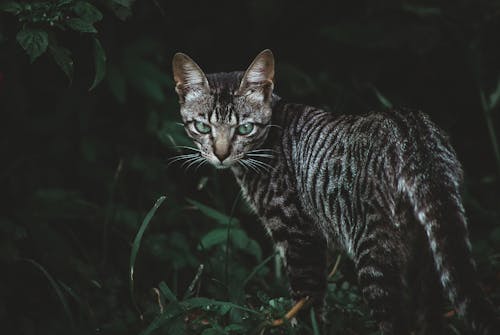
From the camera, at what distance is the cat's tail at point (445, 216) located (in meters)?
2.64

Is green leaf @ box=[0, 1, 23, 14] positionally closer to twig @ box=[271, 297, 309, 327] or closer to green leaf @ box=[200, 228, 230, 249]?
green leaf @ box=[200, 228, 230, 249]

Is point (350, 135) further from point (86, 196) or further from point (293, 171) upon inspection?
point (86, 196)

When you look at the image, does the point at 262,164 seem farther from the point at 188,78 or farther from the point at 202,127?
the point at 188,78

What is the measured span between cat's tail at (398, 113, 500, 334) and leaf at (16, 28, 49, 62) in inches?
65.2

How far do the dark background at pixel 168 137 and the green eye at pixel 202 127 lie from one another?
44cm

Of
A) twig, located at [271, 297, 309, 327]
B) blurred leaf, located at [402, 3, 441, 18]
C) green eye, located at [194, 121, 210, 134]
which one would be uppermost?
blurred leaf, located at [402, 3, 441, 18]

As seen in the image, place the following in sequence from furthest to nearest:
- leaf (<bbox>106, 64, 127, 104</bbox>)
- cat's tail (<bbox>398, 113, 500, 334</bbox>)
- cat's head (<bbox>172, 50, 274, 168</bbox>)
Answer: leaf (<bbox>106, 64, 127, 104</bbox>) → cat's head (<bbox>172, 50, 274, 168</bbox>) → cat's tail (<bbox>398, 113, 500, 334</bbox>)

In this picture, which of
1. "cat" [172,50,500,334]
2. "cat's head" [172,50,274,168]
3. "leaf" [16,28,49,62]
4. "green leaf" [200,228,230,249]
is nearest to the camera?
"cat" [172,50,500,334]

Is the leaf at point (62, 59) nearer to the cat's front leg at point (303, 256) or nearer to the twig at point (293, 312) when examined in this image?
the cat's front leg at point (303, 256)

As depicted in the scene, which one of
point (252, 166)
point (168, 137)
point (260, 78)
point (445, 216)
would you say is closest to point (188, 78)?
point (260, 78)

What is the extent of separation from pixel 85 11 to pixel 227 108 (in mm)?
964

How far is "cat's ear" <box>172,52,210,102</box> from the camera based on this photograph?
12.4 ft

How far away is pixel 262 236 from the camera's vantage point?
559 cm

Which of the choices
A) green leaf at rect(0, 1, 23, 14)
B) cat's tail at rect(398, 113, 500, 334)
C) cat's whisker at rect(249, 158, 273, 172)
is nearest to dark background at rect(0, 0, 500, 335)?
green leaf at rect(0, 1, 23, 14)
